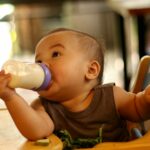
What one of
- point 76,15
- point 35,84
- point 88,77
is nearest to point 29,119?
point 35,84

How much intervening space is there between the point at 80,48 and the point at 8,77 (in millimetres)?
200

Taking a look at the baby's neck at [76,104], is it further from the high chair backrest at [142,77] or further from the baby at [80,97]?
the high chair backrest at [142,77]

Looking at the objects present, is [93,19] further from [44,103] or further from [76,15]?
[44,103]

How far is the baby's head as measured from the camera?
2.30ft

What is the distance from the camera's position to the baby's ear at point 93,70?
753 millimetres

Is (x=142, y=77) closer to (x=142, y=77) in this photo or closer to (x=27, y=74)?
(x=142, y=77)

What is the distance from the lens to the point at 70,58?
72 cm

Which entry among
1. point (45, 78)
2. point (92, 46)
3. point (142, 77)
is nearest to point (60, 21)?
point (142, 77)

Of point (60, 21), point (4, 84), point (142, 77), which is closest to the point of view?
point (4, 84)

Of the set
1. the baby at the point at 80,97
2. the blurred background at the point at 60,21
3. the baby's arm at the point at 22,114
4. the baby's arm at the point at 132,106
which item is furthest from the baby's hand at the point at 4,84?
the blurred background at the point at 60,21

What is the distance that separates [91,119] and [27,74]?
0.18 metres

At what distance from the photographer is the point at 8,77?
59 cm

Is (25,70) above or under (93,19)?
under

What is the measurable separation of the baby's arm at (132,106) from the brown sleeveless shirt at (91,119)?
0.01 m
